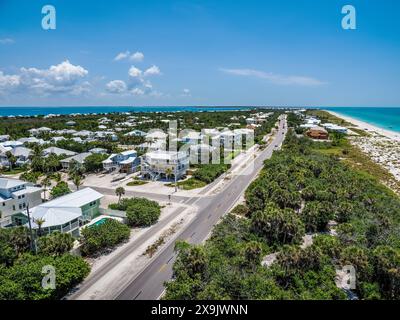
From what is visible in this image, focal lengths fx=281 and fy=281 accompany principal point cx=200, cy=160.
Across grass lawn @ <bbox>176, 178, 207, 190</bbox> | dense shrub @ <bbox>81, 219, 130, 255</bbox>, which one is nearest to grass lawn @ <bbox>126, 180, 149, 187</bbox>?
grass lawn @ <bbox>176, 178, 207, 190</bbox>

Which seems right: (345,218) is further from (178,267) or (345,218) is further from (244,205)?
(178,267)

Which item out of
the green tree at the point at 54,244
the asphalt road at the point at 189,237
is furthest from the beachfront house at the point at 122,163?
the green tree at the point at 54,244

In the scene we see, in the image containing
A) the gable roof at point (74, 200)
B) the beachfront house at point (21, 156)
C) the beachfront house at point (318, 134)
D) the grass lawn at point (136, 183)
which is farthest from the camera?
the beachfront house at point (318, 134)

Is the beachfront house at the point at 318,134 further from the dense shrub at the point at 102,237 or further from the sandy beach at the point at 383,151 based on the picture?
the dense shrub at the point at 102,237

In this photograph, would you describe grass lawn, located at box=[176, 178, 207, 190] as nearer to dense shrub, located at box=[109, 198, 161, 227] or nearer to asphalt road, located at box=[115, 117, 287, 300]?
asphalt road, located at box=[115, 117, 287, 300]

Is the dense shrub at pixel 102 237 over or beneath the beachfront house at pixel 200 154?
beneath

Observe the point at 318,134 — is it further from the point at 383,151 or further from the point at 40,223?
the point at 40,223
